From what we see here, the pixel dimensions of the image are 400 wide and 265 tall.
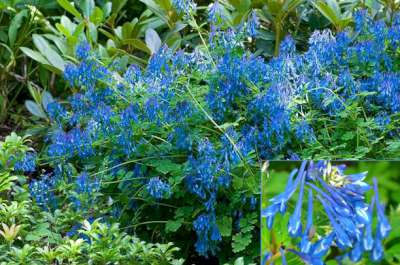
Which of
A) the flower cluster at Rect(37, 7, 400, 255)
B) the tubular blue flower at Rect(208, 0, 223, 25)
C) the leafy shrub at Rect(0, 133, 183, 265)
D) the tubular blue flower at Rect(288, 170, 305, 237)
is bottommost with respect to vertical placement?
the leafy shrub at Rect(0, 133, 183, 265)

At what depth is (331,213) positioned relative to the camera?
2049mm

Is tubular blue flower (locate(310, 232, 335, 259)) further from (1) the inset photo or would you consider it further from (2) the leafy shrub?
(2) the leafy shrub

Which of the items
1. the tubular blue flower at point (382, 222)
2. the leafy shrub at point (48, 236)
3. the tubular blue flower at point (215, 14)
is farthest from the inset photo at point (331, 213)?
the tubular blue flower at point (215, 14)

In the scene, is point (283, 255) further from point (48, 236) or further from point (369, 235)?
point (48, 236)

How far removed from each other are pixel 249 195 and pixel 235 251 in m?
0.25

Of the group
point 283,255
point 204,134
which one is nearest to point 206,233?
point 204,134

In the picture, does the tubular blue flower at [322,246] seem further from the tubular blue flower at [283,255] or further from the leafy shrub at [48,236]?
the leafy shrub at [48,236]

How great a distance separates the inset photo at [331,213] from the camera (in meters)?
1.99

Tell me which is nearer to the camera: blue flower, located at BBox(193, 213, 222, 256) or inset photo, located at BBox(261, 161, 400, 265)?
inset photo, located at BBox(261, 161, 400, 265)

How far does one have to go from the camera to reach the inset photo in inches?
78.2

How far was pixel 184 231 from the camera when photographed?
3.91 m

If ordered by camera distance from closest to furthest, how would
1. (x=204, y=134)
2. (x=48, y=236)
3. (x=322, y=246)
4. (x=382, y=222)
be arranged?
(x=382, y=222) < (x=322, y=246) < (x=48, y=236) < (x=204, y=134)

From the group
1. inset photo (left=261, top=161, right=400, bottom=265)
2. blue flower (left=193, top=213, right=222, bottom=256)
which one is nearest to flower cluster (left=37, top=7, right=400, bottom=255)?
blue flower (left=193, top=213, right=222, bottom=256)

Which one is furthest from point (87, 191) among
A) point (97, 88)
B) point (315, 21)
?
point (315, 21)
